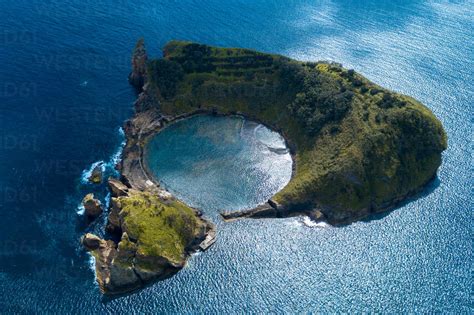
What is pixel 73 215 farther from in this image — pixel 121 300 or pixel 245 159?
pixel 245 159

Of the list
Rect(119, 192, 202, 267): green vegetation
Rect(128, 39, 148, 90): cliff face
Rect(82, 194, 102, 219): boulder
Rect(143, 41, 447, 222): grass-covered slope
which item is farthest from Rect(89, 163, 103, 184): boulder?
Rect(128, 39, 148, 90): cliff face

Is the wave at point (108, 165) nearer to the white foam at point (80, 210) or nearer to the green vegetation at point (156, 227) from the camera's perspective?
the white foam at point (80, 210)

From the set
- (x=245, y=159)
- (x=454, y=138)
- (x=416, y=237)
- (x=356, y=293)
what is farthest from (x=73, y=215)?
(x=454, y=138)

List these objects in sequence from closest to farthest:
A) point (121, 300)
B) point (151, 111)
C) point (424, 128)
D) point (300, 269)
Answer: point (121, 300) < point (300, 269) < point (424, 128) < point (151, 111)

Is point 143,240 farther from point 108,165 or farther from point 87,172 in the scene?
point 108,165

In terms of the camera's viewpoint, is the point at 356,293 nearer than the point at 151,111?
Yes
